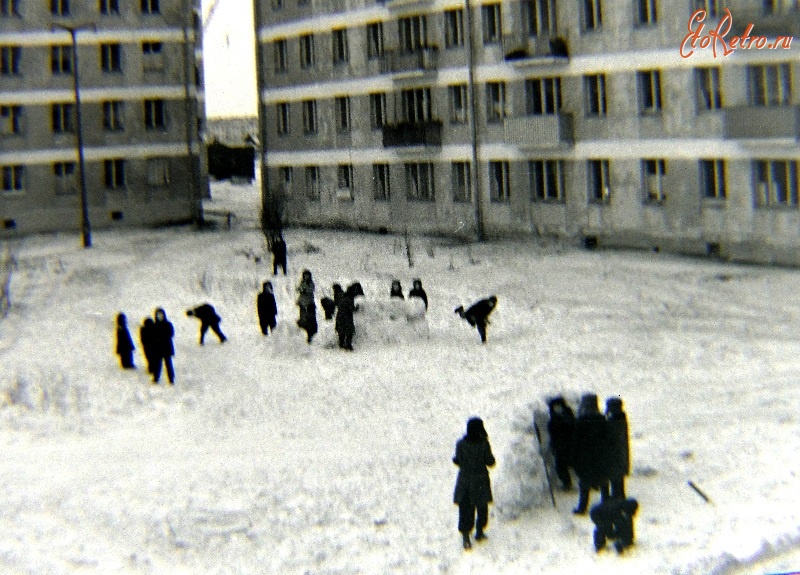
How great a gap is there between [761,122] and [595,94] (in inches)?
270

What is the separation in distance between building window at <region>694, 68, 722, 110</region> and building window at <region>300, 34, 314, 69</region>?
1779 cm

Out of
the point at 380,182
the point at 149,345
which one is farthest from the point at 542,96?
the point at 149,345

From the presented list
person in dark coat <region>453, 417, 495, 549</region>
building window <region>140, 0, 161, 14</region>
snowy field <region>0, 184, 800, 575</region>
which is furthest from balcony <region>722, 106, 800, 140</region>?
building window <region>140, 0, 161, 14</region>

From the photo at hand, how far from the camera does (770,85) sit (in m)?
29.9

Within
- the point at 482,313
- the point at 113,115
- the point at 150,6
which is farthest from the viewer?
the point at 150,6

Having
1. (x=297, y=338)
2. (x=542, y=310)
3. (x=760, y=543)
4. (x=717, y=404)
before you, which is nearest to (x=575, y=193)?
(x=542, y=310)

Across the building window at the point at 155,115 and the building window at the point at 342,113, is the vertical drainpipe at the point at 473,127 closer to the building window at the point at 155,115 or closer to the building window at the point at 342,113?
the building window at the point at 342,113

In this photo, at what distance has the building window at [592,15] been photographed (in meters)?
34.7

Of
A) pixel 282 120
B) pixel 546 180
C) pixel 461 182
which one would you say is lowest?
pixel 546 180

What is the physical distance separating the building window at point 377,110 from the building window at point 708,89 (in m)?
13.6

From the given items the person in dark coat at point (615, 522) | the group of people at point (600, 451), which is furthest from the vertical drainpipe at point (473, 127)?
the person in dark coat at point (615, 522)

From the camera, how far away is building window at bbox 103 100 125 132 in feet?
155

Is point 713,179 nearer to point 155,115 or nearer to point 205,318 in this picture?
point 205,318

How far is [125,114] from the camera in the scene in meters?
47.3
